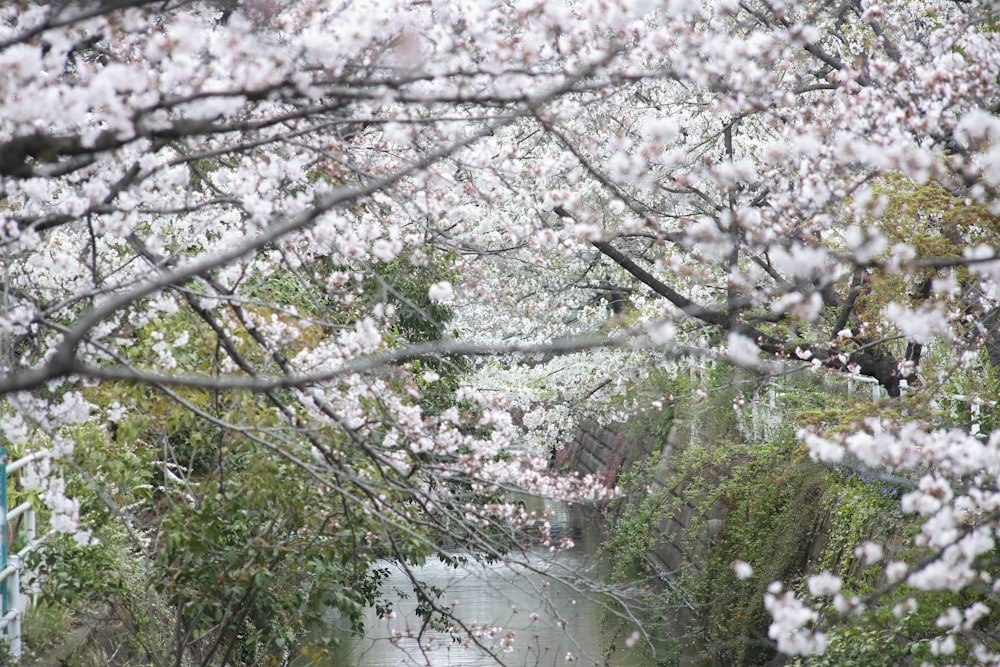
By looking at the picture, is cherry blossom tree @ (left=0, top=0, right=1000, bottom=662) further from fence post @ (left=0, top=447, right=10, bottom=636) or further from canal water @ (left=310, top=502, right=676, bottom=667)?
canal water @ (left=310, top=502, right=676, bottom=667)

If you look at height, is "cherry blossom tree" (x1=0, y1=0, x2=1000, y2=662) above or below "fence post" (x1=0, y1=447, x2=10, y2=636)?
above

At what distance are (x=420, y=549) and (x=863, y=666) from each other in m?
2.45

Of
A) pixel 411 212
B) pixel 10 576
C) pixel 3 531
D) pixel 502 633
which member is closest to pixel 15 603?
pixel 10 576

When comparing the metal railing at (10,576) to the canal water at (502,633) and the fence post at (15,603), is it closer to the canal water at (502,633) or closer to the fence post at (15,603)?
the fence post at (15,603)

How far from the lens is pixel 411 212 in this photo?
534 centimetres

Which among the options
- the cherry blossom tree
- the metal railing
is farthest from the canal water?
the metal railing

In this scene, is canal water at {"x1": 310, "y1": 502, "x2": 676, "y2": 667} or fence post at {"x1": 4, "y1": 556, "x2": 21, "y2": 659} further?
canal water at {"x1": 310, "y1": 502, "x2": 676, "y2": 667}

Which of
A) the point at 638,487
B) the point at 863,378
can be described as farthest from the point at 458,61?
the point at 638,487

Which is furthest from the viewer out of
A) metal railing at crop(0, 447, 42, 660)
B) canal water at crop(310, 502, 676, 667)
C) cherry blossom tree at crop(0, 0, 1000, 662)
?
canal water at crop(310, 502, 676, 667)

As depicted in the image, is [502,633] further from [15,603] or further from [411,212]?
[411,212]

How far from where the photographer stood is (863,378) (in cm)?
855

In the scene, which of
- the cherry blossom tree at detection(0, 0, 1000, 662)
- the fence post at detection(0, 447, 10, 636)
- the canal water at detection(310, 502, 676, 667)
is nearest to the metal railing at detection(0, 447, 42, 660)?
the fence post at detection(0, 447, 10, 636)

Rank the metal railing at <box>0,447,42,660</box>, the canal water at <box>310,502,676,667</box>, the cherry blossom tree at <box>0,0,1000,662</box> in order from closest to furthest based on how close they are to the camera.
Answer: the cherry blossom tree at <box>0,0,1000,662</box> → the metal railing at <box>0,447,42,660</box> → the canal water at <box>310,502,676,667</box>

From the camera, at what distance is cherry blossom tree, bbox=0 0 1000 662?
304 cm
